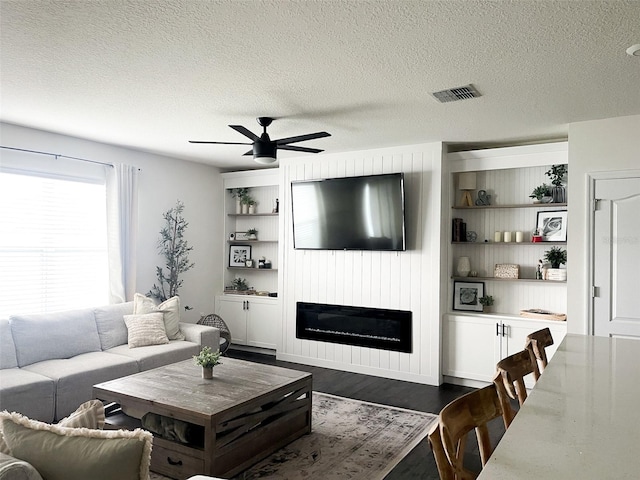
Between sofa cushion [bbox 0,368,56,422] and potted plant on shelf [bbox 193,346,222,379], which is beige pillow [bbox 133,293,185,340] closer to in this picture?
sofa cushion [bbox 0,368,56,422]

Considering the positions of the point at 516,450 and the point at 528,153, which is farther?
the point at 528,153

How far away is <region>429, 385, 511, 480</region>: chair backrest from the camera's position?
118cm

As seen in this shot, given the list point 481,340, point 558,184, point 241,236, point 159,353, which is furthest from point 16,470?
point 241,236

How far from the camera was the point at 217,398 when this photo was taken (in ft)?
10.4

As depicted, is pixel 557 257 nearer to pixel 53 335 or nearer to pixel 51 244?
pixel 53 335

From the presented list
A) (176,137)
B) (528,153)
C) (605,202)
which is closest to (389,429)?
(605,202)

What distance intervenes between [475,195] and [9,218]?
4.84 metres

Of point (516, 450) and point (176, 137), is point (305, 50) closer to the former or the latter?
point (516, 450)

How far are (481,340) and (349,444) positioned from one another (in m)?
2.11

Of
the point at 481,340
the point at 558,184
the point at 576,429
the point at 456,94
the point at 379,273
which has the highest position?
the point at 456,94

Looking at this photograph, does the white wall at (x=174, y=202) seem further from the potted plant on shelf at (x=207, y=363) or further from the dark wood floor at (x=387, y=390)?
the potted plant on shelf at (x=207, y=363)

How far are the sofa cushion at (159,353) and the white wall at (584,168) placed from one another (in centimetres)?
370

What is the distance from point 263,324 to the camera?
6.50 metres

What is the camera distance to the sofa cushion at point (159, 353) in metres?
4.45
